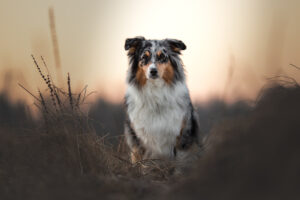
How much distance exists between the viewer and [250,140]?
8.66 feet

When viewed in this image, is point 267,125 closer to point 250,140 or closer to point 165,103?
point 250,140

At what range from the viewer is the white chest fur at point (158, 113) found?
5.68 metres

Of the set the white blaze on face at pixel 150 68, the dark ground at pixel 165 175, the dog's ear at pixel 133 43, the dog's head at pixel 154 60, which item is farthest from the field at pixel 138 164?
the dog's ear at pixel 133 43

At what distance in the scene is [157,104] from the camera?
5.83 metres

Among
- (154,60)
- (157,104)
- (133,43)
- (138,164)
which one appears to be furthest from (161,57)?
(138,164)

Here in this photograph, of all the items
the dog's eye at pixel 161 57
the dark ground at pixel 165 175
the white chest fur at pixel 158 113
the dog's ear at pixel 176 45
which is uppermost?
the dog's ear at pixel 176 45

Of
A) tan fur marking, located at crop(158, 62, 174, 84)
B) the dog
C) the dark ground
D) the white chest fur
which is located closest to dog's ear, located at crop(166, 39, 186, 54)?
the dog

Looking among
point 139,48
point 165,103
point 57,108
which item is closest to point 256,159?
point 57,108

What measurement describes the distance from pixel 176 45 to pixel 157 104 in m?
1.02

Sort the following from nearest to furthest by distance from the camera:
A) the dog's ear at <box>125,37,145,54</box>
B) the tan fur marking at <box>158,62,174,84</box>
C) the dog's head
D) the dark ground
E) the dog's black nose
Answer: the dark ground → the dog's black nose → the dog's head → the tan fur marking at <box>158,62,174,84</box> → the dog's ear at <box>125,37,145,54</box>

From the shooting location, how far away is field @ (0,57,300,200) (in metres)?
2.34

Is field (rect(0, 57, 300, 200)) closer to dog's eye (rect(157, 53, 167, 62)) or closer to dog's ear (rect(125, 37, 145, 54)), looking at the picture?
dog's eye (rect(157, 53, 167, 62))

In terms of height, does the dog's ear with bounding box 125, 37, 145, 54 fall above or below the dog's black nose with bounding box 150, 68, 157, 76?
above

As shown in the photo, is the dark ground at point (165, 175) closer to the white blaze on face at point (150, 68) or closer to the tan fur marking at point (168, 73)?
the white blaze on face at point (150, 68)
